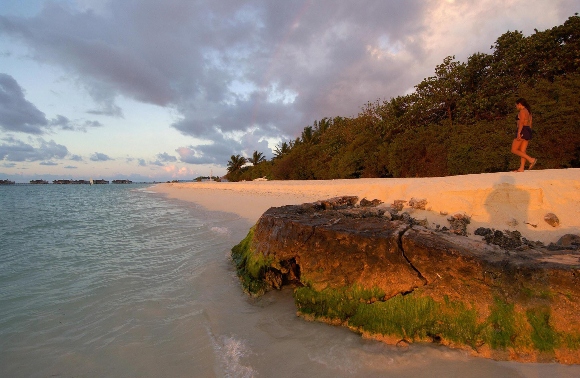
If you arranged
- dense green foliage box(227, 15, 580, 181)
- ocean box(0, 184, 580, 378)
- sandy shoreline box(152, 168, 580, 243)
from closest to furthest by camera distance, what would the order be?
1. ocean box(0, 184, 580, 378)
2. sandy shoreline box(152, 168, 580, 243)
3. dense green foliage box(227, 15, 580, 181)

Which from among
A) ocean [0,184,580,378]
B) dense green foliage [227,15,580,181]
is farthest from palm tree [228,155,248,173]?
ocean [0,184,580,378]

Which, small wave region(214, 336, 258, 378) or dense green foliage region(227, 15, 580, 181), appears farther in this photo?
dense green foliage region(227, 15, 580, 181)

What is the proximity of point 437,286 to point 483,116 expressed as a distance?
20.7 m

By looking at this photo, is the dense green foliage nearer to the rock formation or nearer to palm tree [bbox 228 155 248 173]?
the rock formation

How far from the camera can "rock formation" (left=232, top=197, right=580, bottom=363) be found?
2.29m

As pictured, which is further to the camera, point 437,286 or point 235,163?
point 235,163

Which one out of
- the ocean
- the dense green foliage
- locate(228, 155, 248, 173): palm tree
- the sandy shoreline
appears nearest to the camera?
the ocean

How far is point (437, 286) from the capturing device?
2709 millimetres

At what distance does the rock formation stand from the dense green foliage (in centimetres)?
1273

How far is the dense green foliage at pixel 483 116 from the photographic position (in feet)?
40.7

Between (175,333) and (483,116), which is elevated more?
(483,116)

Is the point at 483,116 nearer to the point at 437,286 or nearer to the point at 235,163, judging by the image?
the point at 437,286

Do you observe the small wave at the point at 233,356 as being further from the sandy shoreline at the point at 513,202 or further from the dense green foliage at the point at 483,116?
the dense green foliage at the point at 483,116

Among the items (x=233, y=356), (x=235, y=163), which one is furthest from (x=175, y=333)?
(x=235, y=163)
